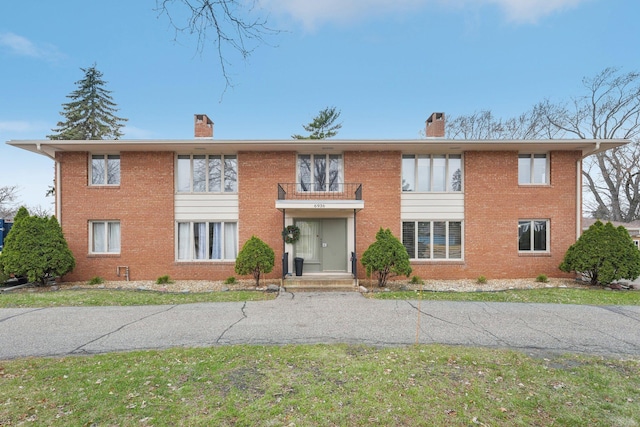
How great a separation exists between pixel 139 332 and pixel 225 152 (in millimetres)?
8061

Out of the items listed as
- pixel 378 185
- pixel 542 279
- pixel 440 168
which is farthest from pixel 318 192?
pixel 542 279

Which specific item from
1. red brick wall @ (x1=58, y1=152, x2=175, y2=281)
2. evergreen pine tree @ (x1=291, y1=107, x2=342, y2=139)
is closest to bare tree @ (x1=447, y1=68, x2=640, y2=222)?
evergreen pine tree @ (x1=291, y1=107, x2=342, y2=139)

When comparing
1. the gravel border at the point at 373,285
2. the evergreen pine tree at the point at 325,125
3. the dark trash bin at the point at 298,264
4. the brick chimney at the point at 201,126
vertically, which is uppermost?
the evergreen pine tree at the point at 325,125

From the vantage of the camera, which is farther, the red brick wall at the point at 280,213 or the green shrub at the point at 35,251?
the red brick wall at the point at 280,213

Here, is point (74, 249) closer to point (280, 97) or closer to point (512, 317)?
point (280, 97)

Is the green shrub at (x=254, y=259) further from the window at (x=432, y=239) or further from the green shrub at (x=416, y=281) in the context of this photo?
the window at (x=432, y=239)

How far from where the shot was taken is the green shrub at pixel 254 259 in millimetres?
10734

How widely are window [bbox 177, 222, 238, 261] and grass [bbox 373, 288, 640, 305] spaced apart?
6032 millimetres

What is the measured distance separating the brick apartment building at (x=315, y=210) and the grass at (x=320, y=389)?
776 centimetres

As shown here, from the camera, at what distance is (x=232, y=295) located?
31.0 feet

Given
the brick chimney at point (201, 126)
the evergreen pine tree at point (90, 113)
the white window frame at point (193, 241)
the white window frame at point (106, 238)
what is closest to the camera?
the white window frame at point (106, 238)

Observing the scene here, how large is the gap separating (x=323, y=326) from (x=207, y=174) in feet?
28.2

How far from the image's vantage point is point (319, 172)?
1282cm

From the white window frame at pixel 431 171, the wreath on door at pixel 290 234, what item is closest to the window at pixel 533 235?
the white window frame at pixel 431 171
